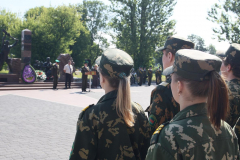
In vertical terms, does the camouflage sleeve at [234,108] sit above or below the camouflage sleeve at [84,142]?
above

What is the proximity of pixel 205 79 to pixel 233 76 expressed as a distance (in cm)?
161

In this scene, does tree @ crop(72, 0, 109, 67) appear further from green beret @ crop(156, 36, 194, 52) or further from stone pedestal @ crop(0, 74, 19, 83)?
green beret @ crop(156, 36, 194, 52)

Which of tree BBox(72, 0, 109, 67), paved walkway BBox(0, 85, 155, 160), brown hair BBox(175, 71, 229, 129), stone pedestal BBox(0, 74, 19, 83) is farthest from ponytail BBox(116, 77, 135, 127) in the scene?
tree BBox(72, 0, 109, 67)

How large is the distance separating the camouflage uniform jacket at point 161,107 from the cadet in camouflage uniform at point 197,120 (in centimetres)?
91

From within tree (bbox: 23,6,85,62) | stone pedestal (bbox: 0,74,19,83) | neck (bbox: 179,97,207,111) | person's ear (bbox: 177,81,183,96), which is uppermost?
tree (bbox: 23,6,85,62)

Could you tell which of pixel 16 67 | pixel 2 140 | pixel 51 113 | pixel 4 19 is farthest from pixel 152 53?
pixel 2 140

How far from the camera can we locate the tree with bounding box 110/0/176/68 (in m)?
34.3

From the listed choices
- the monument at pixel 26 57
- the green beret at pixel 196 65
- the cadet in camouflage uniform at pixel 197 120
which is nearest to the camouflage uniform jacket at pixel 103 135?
the cadet in camouflage uniform at pixel 197 120

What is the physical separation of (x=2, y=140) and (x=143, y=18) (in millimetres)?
30606

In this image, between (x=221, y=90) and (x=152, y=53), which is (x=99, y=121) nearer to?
(x=221, y=90)

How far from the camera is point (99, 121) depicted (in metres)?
1.95

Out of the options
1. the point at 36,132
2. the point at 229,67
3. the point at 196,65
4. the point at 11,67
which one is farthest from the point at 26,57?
the point at 196,65

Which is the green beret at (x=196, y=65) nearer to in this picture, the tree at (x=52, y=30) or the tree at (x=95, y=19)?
the tree at (x=52, y=30)

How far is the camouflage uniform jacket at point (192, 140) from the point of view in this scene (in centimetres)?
134
